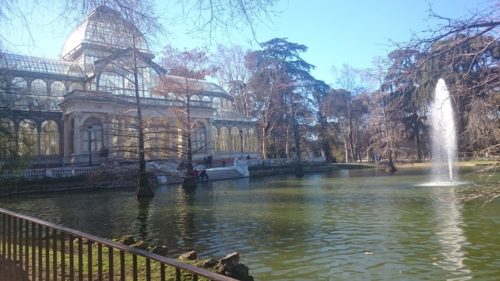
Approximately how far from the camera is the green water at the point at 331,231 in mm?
6930

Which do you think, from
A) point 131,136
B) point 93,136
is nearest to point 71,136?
point 93,136

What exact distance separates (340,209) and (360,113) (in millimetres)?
48725

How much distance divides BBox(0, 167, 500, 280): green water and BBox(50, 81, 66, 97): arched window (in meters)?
29.2

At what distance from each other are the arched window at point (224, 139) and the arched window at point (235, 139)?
0.68 metres

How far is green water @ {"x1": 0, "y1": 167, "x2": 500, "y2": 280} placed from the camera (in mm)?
6930

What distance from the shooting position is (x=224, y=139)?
54062mm

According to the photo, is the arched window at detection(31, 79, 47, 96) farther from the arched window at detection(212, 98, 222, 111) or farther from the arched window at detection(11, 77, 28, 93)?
the arched window at detection(212, 98, 222, 111)

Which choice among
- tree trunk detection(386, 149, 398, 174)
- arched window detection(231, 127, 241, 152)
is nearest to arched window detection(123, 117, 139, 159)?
tree trunk detection(386, 149, 398, 174)

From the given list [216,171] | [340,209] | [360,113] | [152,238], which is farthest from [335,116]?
[152,238]

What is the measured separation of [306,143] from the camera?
5781 centimetres

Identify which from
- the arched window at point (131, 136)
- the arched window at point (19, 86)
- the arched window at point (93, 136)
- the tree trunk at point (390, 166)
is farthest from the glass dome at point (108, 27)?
the arched window at point (93, 136)

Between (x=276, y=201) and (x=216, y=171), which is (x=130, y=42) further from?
(x=216, y=171)

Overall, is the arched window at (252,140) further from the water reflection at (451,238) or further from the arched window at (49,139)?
the water reflection at (451,238)

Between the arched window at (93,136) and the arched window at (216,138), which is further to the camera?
the arched window at (216,138)
